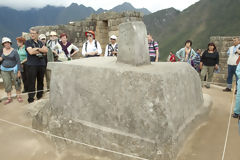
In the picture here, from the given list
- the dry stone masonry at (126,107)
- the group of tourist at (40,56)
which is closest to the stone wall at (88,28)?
the group of tourist at (40,56)

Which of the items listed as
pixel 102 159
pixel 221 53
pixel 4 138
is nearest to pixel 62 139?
pixel 102 159

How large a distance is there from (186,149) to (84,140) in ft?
4.49

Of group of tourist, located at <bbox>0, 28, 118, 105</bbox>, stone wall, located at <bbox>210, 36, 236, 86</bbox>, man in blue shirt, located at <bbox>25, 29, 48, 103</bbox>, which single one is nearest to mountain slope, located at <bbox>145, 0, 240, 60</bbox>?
stone wall, located at <bbox>210, 36, 236, 86</bbox>

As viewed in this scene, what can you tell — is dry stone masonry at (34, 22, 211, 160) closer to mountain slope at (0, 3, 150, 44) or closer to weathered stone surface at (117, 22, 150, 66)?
weathered stone surface at (117, 22, 150, 66)

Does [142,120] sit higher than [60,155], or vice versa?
[142,120]

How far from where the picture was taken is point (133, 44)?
2.70 meters

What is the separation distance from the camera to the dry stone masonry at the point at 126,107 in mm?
2270

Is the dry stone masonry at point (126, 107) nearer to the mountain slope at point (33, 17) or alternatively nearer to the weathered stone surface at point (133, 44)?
the weathered stone surface at point (133, 44)

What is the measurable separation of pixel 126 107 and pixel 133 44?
2.90ft

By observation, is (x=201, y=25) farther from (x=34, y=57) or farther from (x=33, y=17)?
(x=34, y=57)

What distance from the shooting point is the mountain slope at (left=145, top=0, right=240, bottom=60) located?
58.1 m

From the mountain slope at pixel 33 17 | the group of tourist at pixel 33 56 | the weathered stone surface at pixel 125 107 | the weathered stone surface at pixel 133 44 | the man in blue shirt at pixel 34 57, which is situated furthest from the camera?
the mountain slope at pixel 33 17

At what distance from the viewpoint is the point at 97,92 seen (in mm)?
2643

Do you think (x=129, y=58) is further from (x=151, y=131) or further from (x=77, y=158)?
(x=77, y=158)
